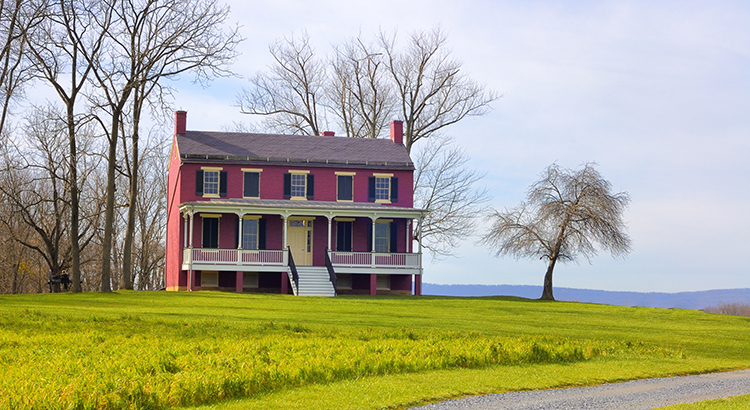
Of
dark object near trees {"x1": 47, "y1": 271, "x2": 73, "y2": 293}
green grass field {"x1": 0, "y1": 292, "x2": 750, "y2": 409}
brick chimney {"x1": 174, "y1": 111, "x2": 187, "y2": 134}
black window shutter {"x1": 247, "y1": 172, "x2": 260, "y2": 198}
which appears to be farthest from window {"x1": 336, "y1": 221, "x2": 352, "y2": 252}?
dark object near trees {"x1": 47, "y1": 271, "x2": 73, "y2": 293}

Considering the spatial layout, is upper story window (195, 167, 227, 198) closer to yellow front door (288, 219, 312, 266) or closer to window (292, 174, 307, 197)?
window (292, 174, 307, 197)

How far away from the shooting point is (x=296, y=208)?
3378 cm

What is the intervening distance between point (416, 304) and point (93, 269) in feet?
112

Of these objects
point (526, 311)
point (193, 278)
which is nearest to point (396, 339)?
point (526, 311)

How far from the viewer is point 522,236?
37.9m

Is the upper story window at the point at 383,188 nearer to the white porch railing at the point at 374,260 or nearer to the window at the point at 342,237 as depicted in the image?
the window at the point at 342,237

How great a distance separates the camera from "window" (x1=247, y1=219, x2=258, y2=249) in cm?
3525

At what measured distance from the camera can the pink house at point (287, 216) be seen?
3369cm

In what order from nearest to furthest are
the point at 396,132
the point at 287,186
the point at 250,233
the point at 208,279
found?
the point at 208,279, the point at 250,233, the point at 287,186, the point at 396,132

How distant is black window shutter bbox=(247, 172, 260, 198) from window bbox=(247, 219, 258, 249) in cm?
117

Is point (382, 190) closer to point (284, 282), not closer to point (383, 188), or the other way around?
point (383, 188)

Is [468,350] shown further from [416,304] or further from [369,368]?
[416,304]

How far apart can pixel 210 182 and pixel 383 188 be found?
25.8 ft

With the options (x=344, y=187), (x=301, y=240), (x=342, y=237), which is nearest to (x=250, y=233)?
(x=301, y=240)
